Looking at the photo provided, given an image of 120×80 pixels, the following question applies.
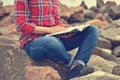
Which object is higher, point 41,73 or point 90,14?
point 41,73

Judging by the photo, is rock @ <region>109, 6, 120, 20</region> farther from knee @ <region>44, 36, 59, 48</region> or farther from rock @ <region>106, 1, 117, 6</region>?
knee @ <region>44, 36, 59, 48</region>

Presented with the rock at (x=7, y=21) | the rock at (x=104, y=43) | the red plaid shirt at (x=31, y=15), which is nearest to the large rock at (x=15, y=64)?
the red plaid shirt at (x=31, y=15)

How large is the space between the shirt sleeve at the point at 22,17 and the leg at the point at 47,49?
11 cm

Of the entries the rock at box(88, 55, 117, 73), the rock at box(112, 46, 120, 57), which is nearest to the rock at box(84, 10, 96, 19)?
the rock at box(112, 46, 120, 57)

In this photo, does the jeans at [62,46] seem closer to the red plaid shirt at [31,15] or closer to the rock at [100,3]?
the red plaid shirt at [31,15]

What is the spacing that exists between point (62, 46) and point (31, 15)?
0.35m

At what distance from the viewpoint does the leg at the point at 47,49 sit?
3557 mm

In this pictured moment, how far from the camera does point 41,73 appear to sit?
3682mm

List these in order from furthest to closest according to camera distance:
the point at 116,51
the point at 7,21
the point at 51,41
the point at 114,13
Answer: the point at 114,13 < the point at 7,21 < the point at 116,51 < the point at 51,41

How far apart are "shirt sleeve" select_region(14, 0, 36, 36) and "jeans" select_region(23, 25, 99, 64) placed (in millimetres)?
110

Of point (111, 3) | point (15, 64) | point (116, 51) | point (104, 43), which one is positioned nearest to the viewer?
point (15, 64)

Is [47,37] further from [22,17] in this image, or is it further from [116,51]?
[116,51]

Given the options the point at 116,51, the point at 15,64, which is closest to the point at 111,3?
the point at 116,51

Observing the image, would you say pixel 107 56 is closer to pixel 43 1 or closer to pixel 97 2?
pixel 43 1
